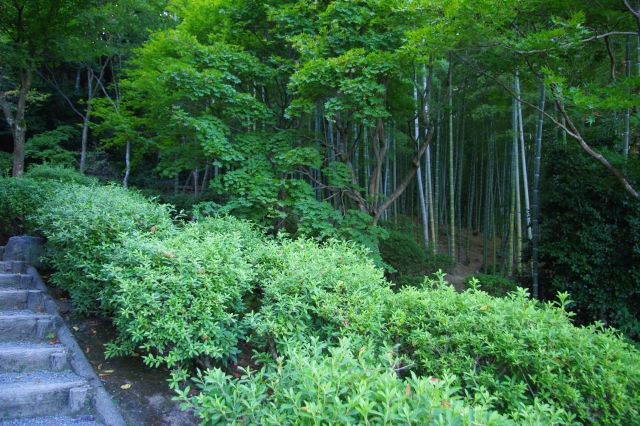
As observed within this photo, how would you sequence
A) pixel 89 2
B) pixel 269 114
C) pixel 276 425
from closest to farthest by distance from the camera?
pixel 276 425, pixel 269 114, pixel 89 2

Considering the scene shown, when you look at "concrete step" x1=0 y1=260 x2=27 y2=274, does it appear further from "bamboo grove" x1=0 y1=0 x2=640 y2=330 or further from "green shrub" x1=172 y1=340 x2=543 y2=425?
"green shrub" x1=172 y1=340 x2=543 y2=425

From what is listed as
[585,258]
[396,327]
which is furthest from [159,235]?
[585,258]

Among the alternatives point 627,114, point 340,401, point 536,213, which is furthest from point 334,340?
point 627,114

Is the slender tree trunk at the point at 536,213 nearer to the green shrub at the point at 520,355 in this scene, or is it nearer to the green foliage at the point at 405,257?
the green foliage at the point at 405,257

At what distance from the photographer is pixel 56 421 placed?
200 cm

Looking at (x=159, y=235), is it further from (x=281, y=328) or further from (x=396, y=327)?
(x=396, y=327)

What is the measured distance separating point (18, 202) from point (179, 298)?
372 cm

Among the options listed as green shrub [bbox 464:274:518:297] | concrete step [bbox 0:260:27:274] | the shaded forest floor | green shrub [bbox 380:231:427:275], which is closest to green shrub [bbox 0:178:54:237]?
concrete step [bbox 0:260:27:274]

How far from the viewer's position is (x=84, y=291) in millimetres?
2885

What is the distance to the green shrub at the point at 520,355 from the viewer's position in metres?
1.63

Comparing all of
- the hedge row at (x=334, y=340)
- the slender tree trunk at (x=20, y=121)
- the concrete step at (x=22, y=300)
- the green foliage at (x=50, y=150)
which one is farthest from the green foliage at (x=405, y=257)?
the green foliage at (x=50, y=150)

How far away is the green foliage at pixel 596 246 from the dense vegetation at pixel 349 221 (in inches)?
0.9

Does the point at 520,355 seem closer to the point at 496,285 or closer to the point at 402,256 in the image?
the point at 496,285

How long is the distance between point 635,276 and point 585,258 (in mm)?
522
